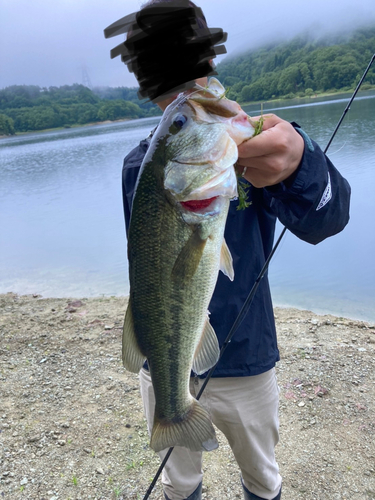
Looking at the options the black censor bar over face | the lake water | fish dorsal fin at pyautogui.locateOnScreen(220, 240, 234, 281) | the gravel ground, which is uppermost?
the black censor bar over face

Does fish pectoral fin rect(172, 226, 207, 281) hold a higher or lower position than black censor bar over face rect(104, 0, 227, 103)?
lower

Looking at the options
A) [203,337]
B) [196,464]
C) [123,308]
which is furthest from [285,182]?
[123,308]

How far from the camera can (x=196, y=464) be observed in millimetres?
2100

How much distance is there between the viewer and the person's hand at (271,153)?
1.20 m

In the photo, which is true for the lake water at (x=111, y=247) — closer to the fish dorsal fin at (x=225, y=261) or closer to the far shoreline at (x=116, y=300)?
the far shoreline at (x=116, y=300)

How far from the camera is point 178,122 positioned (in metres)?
1.28

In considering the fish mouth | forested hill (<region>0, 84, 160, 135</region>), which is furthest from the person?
forested hill (<region>0, 84, 160, 135</region>)

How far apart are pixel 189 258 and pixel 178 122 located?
467 mm

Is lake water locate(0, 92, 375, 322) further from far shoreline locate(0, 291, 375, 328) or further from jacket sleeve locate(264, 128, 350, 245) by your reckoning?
jacket sleeve locate(264, 128, 350, 245)

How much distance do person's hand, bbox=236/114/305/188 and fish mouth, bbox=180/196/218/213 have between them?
0.18 meters

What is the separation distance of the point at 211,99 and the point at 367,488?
117 inches

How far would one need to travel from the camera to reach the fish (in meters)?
1.25

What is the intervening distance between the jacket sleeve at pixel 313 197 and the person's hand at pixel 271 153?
0.16ft

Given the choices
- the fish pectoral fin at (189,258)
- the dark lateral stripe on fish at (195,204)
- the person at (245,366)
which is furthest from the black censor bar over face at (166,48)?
the fish pectoral fin at (189,258)
